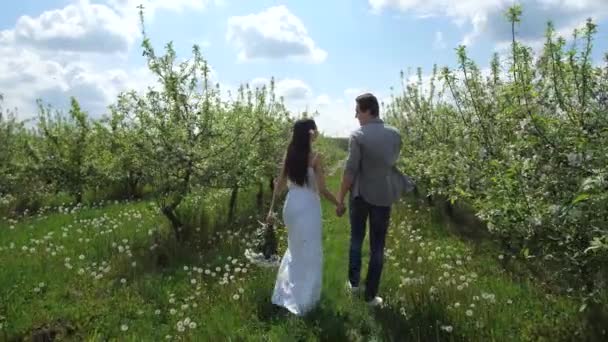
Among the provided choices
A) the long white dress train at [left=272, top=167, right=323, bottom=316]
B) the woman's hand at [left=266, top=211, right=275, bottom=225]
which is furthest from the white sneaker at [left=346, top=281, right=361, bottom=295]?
the woman's hand at [left=266, top=211, right=275, bottom=225]

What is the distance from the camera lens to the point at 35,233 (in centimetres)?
1238

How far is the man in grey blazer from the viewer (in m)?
7.12

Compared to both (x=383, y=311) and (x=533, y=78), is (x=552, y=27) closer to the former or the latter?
(x=533, y=78)

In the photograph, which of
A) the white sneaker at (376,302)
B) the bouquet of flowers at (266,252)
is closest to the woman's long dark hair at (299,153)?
the bouquet of flowers at (266,252)

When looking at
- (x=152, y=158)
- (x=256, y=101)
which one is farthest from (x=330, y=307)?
(x=256, y=101)

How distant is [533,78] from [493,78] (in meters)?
2.28

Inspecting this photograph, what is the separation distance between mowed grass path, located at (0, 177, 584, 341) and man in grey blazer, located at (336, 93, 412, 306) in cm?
83

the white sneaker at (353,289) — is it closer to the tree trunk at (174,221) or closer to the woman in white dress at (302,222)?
the woman in white dress at (302,222)

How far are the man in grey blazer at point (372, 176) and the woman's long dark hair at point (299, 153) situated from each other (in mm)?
557

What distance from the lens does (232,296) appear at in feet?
25.2

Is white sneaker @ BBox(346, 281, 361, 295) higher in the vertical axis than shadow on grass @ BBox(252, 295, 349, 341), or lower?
higher

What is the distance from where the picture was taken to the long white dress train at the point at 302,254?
23.4 ft

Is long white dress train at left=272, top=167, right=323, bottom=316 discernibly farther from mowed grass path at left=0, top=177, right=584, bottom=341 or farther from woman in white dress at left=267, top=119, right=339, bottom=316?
mowed grass path at left=0, top=177, right=584, bottom=341

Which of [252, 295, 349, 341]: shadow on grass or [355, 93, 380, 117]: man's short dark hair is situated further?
[355, 93, 380, 117]: man's short dark hair
